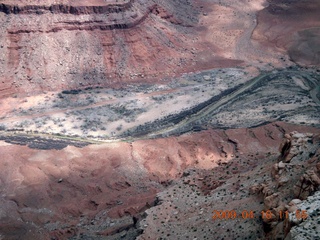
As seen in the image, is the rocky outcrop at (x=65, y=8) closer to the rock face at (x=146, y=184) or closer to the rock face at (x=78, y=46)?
the rock face at (x=78, y=46)

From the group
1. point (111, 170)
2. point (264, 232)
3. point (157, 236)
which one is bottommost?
point (111, 170)

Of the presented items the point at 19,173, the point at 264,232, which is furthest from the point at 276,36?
the point at 264,232

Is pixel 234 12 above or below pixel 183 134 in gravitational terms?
above

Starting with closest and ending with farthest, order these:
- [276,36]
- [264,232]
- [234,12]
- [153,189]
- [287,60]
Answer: [264,232], [153,189], [287,60], [276,36], [234,12]

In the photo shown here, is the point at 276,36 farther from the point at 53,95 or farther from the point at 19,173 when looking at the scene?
the point at 19,173

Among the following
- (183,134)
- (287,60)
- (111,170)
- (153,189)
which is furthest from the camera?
(287,60)
